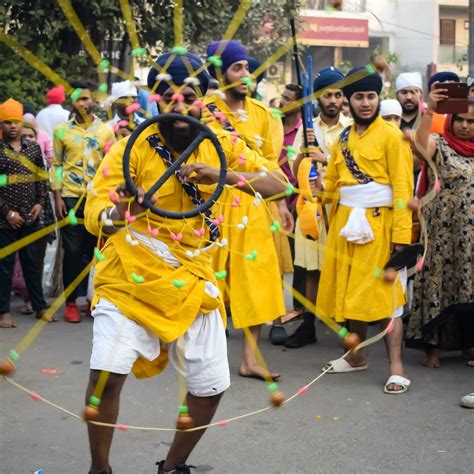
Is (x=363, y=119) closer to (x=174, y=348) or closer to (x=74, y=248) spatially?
(x=174, y=348)

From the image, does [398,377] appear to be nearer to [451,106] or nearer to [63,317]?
[451,106]

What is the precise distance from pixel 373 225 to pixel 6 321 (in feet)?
11.2

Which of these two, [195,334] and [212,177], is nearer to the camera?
[212,177]

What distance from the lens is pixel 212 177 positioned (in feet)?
12.7

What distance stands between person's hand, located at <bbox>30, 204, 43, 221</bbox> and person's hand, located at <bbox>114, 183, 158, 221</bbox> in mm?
4386

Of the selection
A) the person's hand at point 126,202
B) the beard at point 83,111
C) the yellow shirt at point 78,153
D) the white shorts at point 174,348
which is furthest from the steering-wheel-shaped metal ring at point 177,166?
the yellow shirt at point 78,153

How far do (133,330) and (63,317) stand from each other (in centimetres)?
462

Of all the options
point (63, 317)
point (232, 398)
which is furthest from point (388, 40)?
point (232, 398)

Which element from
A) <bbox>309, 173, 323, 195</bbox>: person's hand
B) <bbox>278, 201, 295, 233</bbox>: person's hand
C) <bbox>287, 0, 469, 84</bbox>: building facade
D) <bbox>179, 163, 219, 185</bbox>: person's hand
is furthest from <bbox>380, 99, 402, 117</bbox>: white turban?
<bbox>287, 0, 469, 84</bbox>: building facade

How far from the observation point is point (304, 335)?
24.2ft

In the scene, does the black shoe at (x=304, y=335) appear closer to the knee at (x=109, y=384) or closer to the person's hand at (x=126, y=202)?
the knee at (x=109, y=384)

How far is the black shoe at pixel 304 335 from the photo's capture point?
7324mm

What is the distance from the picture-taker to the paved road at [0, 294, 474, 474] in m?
4.74

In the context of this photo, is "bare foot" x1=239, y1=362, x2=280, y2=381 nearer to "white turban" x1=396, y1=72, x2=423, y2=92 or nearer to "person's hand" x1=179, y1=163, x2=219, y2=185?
"person's hand" x1=179, y1=163, x2=219, y2=185
